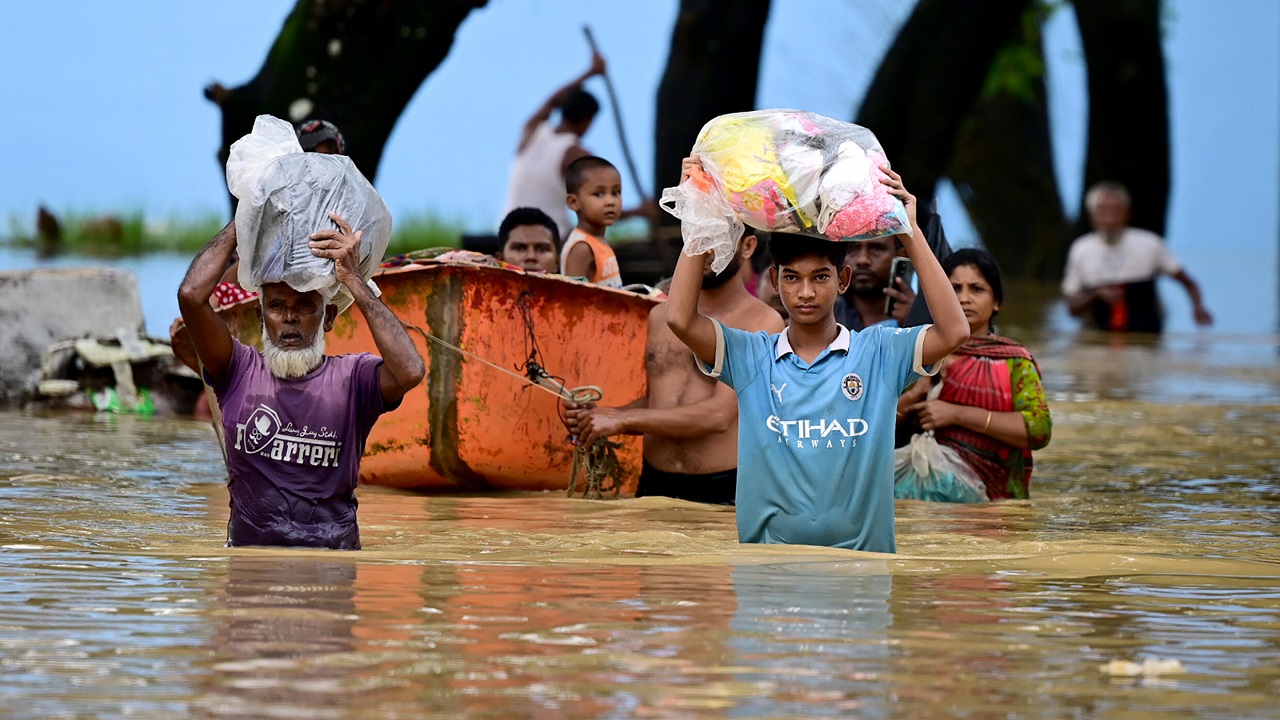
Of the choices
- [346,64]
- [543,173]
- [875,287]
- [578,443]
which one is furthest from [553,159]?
[578,443]

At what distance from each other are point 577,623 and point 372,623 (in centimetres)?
47

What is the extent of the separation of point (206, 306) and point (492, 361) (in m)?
2.78

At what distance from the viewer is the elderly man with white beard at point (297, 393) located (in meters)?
5.04

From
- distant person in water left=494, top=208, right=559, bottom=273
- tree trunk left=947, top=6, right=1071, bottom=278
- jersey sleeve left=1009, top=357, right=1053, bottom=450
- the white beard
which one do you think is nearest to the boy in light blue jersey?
the white beard

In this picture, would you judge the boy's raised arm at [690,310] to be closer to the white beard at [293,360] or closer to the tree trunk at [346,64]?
the white beard at [293,360]

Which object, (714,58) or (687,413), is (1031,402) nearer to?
(687,413)

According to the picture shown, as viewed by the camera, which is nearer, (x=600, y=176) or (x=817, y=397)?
(x=817, y=397)

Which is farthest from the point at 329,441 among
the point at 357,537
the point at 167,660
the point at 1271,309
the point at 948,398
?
the point at 1271,309

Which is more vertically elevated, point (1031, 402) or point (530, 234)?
point (530, 234)

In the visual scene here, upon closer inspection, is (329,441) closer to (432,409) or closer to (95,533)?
(95,533)

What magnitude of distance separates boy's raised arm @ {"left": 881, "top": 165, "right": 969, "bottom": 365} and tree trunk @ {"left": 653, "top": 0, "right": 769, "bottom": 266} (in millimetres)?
12838

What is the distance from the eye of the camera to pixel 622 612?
15.2 ft

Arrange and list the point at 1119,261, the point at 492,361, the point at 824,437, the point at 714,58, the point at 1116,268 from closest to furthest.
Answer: the point at 824,437, the point at 492,361, the point at 1119,261, the point at 1116,268, the point at 714,58

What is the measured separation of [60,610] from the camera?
4.59 metres
